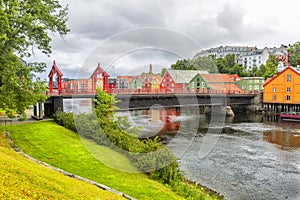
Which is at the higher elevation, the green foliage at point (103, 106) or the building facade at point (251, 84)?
the building facade at point (251, 84)

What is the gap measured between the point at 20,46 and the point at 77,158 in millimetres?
11614

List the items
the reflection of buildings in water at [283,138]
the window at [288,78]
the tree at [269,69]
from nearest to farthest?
the reflection of buildings in water at [283,138] < the window at [288,78] < the tree at [269,69]

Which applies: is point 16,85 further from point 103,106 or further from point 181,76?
point 181,76

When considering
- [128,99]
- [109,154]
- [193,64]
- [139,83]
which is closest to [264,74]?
[193,64]

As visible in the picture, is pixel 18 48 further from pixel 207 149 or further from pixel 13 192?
pixel 207 149

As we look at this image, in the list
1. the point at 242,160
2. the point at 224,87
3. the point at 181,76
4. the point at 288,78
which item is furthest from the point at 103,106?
the point at 181,76

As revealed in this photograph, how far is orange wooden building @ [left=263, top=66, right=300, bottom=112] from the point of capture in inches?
2670

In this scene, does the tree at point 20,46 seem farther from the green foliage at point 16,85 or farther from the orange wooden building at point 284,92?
the orange wooden building at point 284,92

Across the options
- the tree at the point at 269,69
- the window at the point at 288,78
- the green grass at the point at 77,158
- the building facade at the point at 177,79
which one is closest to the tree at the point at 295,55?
the tree at the point at 269,69

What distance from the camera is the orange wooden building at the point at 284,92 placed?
67.8m

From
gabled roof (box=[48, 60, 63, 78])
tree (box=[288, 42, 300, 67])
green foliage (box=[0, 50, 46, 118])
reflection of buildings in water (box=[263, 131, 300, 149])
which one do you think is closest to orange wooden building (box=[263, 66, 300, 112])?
reflection of buildings in water (box=[263, 131, 300, 149])

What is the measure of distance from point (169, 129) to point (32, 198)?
38.9m

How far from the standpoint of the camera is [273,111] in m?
72.9

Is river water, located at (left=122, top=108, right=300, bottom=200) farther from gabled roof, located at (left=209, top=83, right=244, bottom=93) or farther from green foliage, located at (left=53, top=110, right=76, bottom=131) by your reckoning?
gabled roof, located at (left=209, top=83, right=244, bottom=93)
